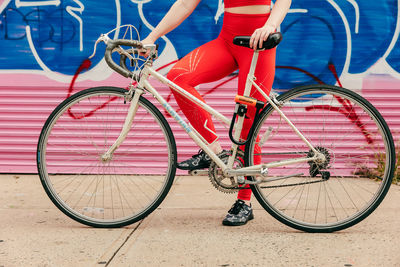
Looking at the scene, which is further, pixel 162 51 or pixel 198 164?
pixel 162 51

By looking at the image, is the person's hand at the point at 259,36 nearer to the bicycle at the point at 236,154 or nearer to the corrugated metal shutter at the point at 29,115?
the bicycle at the point at 236,154

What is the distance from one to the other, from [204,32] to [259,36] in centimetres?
211

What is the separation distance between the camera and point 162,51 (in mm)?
5109

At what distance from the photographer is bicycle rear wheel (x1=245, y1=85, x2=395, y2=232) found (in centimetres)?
327

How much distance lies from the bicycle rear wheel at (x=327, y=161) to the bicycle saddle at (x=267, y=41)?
344 millimetres

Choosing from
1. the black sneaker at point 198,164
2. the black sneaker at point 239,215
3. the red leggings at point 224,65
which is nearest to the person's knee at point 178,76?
the red leggings at point 224,65

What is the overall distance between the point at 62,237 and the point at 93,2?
2.63 metres

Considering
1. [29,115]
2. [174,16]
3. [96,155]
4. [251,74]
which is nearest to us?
[251,74]

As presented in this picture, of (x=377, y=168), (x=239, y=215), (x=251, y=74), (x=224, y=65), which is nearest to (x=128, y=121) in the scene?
(x=224, y=65)

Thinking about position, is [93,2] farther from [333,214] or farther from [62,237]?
[333,214]

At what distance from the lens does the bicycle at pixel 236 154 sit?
129 inches

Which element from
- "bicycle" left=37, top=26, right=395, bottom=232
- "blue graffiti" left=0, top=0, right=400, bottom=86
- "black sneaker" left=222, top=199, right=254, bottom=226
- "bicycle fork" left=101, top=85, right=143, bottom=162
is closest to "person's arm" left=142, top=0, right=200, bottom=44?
"bicycle" left=37, top=26, right=395, bottom=232

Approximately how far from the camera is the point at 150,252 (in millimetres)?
3049

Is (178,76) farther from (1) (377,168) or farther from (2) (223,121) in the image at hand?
(1) (377,168)
